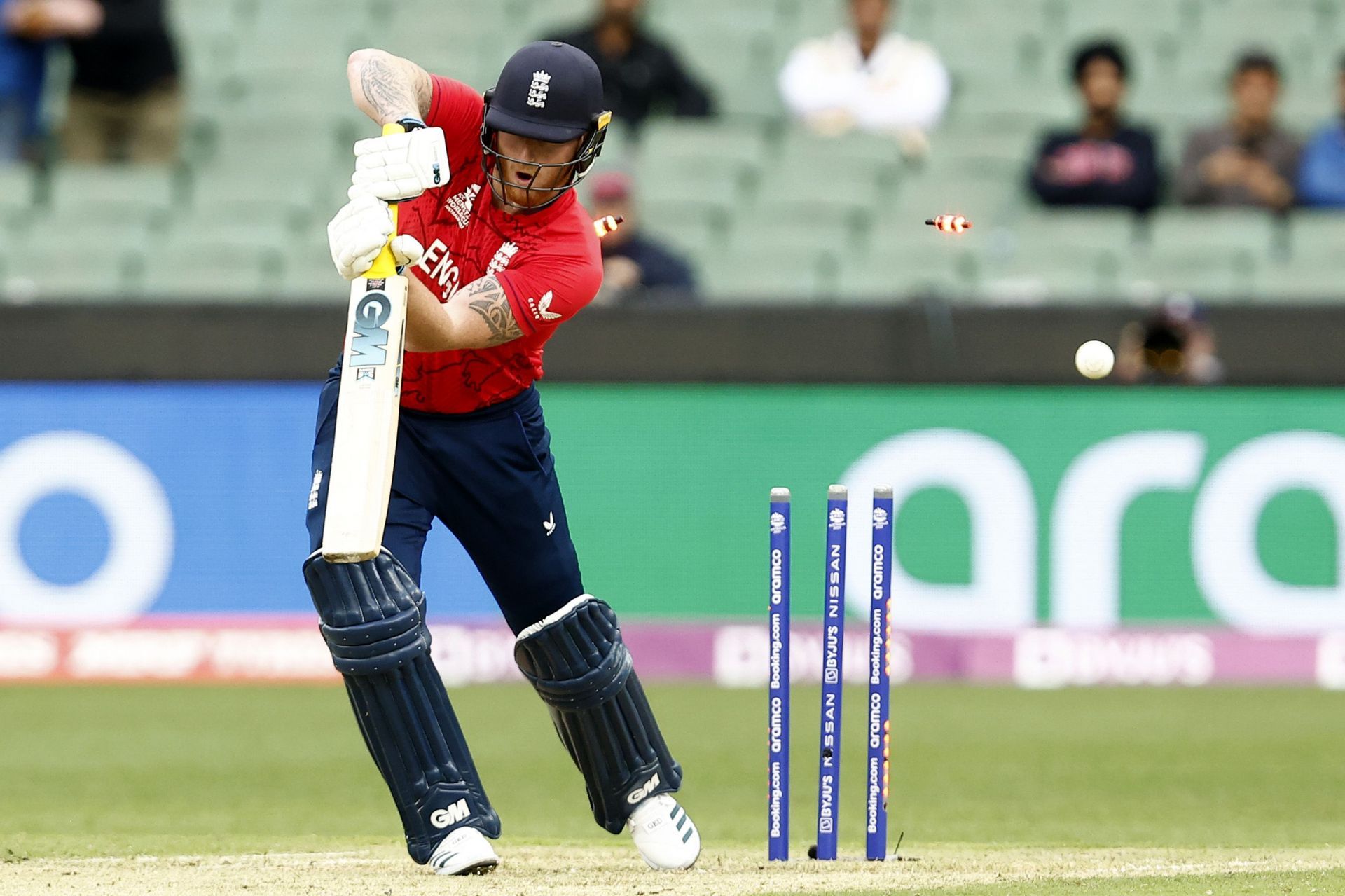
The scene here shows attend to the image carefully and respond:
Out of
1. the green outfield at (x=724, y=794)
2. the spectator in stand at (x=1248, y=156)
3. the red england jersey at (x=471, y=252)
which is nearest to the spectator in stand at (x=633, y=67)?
the spectator in stand at (x=1248, y=156)

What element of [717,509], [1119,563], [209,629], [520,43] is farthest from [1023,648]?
[520,43]

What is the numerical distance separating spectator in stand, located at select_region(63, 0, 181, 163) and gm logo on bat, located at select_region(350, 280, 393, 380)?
697cm

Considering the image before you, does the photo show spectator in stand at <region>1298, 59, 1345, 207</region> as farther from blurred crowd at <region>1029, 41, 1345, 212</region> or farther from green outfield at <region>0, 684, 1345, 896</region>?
green outfield at <region>0, 684, 1345, 896</region>

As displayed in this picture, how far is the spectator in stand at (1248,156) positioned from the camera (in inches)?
429

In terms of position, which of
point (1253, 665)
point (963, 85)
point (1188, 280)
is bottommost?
point (1253, 665)

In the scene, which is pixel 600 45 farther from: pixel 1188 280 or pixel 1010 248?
pixel 1188 280

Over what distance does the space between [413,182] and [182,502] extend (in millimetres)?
5361

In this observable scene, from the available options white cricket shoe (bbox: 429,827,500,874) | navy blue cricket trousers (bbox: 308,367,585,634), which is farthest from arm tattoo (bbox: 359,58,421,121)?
white cricket shoe (bbox: 429,827,500,874)

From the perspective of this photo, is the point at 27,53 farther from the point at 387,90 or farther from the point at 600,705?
the point at 600,705

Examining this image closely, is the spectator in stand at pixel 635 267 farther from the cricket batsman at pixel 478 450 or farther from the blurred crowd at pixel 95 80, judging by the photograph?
the cricket batsman at pixel 478 450

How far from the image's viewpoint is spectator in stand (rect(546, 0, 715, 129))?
11.1 m

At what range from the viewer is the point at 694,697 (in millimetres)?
9250

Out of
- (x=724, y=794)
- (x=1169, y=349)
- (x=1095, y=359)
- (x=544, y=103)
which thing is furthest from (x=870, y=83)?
(x=544, y=103)

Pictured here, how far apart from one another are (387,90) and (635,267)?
5248 mm
